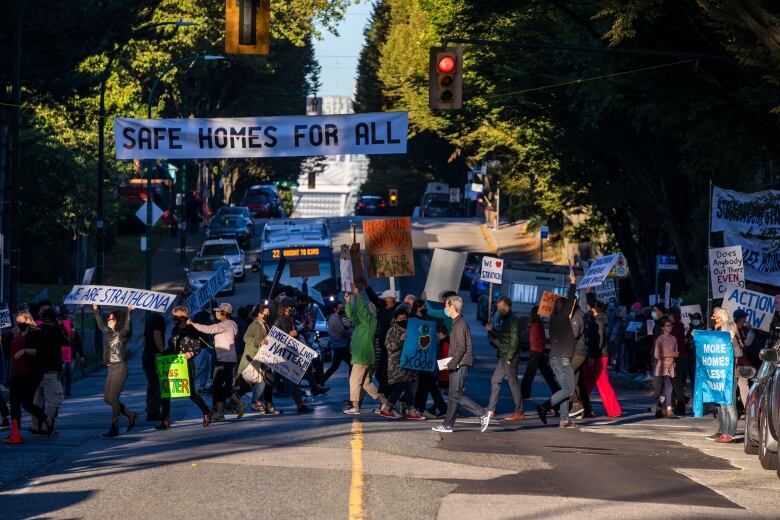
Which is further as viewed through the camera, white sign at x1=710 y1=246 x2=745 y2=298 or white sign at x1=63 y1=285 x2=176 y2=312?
white sign at x1=710 y1=246 x2=745 y2=298

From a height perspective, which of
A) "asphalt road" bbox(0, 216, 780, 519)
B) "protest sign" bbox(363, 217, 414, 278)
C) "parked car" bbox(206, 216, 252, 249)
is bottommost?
"asphalt road" bbox(0, 216, 780, 519)

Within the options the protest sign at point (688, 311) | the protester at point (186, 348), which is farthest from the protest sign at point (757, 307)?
the protester at point (186, 348)

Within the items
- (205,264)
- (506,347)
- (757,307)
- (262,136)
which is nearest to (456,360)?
(506,347)

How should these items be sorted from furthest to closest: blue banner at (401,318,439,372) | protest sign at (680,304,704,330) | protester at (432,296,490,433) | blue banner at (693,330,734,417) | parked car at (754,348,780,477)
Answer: protest sign at (680,304,704,330)
blue banner at (401,318,439,372)
blue banner at (693,330,734,417)
protester at (432,296,490,433)
parked car at (754,348,780,477)

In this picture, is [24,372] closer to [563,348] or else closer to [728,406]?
[563,348]

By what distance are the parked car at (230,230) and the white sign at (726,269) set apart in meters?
45.4

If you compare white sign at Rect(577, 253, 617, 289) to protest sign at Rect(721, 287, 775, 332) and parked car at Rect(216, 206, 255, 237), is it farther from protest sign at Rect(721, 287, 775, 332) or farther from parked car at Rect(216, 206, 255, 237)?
parked car at Rect(216, 206, 255, 237)

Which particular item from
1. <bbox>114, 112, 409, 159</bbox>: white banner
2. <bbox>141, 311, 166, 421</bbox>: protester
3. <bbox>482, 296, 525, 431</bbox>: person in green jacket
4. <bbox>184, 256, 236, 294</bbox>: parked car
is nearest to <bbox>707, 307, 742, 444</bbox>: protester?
<bbox>482, 296, 525, 431</bbox>: person in green jacket

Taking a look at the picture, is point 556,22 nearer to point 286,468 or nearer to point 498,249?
point 286,468

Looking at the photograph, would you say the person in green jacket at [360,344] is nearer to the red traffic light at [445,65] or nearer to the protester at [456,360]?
the protester at [456,360]

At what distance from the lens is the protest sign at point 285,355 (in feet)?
65.7

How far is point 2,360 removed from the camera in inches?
964

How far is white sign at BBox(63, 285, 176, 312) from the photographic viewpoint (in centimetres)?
2006

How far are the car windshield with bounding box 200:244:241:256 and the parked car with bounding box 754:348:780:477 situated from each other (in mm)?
42593
